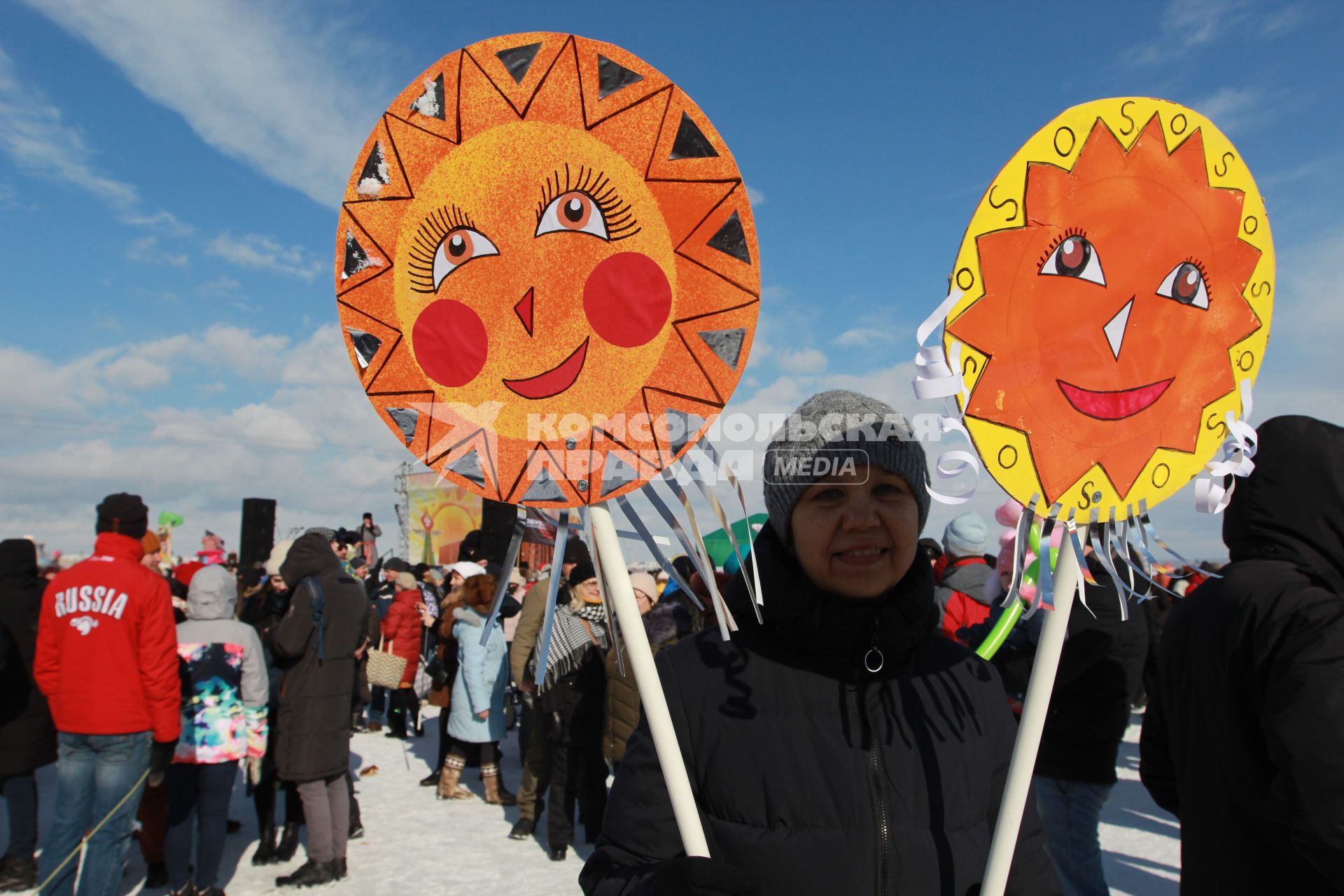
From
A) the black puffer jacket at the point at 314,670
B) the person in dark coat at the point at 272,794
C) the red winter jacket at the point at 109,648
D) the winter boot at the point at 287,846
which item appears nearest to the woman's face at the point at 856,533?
the red winter jacket at the point at 109,648

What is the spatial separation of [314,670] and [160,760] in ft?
2.68

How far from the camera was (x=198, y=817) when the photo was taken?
178 inches

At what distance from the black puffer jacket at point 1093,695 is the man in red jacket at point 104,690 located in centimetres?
388

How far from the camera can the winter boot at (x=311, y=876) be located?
4848mm

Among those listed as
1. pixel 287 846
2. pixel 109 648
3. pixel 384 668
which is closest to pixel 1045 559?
pixel 109 648

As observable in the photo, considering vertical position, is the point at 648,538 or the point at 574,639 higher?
the point at 648,538

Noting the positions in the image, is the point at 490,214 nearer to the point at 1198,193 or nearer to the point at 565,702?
the point at 1198,193

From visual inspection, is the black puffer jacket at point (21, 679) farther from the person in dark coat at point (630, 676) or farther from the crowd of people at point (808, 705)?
the person in dark coat at point (630, 676)

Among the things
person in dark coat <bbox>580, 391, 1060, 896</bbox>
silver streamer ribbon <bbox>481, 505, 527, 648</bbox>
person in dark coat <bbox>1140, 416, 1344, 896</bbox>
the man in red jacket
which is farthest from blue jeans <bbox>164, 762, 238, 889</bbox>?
person in dark coat <bbox>1140, 416, 1344, 896</bbox>

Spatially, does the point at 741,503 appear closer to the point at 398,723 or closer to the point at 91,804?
the point at 91,804

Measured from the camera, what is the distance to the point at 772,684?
1556 millimetres

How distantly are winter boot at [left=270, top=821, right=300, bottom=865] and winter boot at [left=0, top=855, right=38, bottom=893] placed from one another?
47.0 inches

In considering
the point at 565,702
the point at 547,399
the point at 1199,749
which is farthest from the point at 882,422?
the point at 565,702

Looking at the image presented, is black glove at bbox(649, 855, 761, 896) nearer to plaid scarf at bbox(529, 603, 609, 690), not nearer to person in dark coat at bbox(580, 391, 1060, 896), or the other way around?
person in dark coat at bbox(580, 391, 1060, 896)
